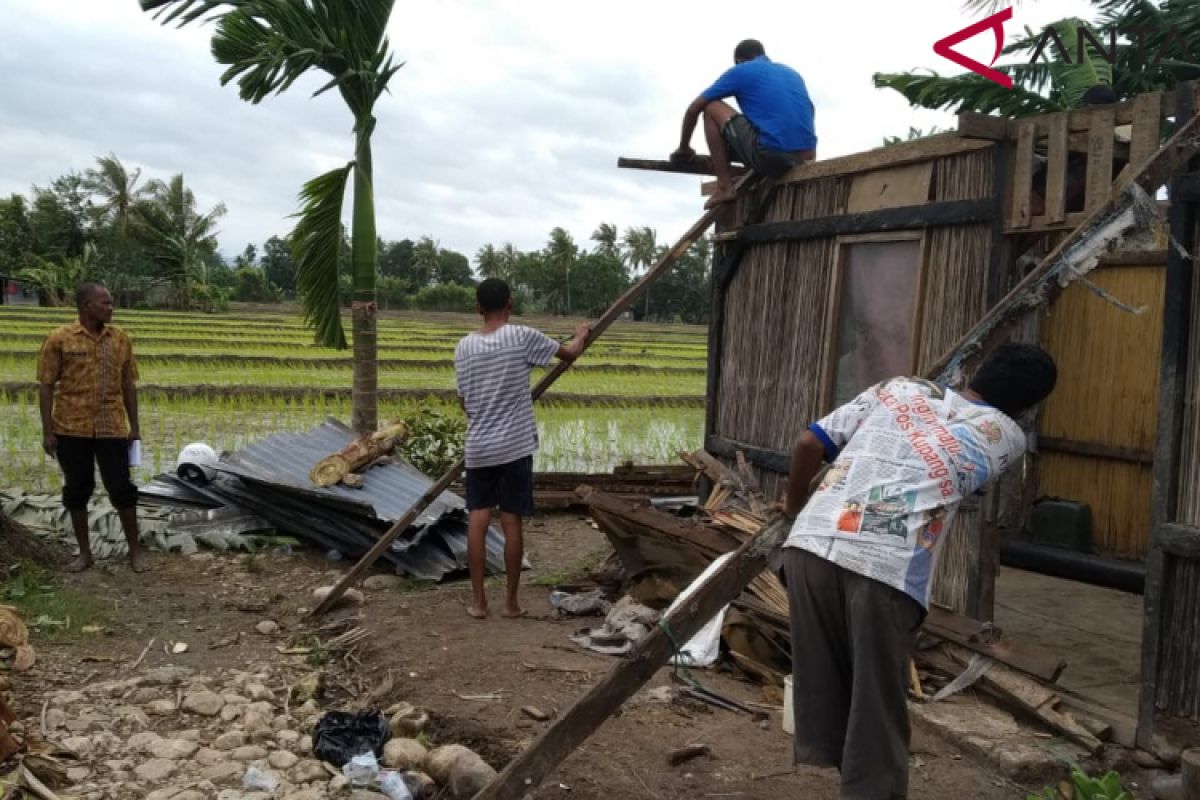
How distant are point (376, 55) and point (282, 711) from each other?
5.88 m

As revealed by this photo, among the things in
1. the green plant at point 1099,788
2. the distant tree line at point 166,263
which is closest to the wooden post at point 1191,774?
the green plant at point 1099,788

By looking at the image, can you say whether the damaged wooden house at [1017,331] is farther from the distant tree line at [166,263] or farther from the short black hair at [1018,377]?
the distant tree line at [166,263]

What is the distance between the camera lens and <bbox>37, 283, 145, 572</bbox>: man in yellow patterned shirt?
6449 millimetres

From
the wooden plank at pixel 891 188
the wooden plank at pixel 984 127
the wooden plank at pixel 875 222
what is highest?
the wooden plank at pixel 984 127

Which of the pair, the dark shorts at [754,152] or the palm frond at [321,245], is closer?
the dark shorts at [754,152]

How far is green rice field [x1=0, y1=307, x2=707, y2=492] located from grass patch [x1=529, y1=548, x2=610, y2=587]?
→ 13.9ft

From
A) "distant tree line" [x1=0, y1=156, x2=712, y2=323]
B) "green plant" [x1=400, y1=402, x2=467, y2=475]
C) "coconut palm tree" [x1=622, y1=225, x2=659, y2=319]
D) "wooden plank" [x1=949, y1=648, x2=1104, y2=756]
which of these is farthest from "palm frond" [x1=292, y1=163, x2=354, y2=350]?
"coconut palm tree" [x1=622, y1=225, x2=659, y2=319]

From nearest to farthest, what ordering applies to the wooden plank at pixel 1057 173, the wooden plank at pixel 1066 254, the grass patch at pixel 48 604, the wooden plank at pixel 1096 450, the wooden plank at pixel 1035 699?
1. the wooden plank at pixel 1066 254
2. the wooden plank at pixel 1035 699
3. the wooden plank at pixel 1057 173
4. the grass patch at pixel 48 604
5. the wooden plank at pixel 1096 450

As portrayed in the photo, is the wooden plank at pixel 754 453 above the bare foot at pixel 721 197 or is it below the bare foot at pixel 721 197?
below

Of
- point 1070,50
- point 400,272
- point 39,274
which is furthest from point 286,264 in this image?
point 1070,50

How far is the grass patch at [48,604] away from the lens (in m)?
5.46

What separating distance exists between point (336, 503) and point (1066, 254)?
5.14 m

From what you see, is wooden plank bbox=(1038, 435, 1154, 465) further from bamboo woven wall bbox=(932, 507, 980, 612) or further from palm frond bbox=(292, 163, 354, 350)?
palm frond bbox=(292, 163, 354, 350)

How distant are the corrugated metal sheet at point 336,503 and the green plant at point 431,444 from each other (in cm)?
108
